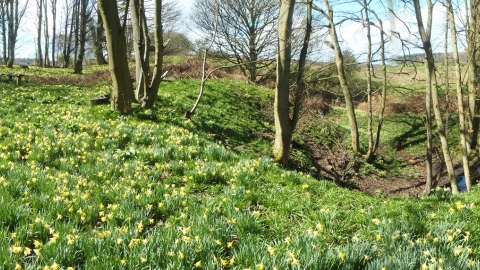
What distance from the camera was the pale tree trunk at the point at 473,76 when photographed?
10.8m

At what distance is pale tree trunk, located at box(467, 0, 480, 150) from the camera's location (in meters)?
10.8

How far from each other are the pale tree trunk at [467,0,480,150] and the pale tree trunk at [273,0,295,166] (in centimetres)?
500

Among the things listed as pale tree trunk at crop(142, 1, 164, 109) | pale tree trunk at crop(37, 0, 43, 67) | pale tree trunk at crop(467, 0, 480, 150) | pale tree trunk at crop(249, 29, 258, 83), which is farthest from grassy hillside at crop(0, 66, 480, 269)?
pale tree trunk at crop(37, 0, 43, 67)

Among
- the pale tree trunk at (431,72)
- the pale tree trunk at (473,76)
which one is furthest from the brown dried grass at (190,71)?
the pale tree trunk at (473,76)

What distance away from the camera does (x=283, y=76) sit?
873 centimetres

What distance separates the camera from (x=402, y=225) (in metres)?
3.50

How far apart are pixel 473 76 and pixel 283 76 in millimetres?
8701

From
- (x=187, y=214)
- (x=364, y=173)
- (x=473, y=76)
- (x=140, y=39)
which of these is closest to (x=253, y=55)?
(x=364, y=173)

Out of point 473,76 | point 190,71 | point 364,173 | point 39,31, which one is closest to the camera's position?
point 473,76

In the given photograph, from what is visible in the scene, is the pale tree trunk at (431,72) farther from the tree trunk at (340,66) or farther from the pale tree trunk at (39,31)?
the pale tree trunk at (39,31)

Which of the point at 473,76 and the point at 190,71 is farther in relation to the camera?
the point at 190,71

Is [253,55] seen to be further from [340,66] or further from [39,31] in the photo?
[39,31]

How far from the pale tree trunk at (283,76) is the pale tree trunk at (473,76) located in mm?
5001

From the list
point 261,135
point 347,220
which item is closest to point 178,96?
point 261,135
